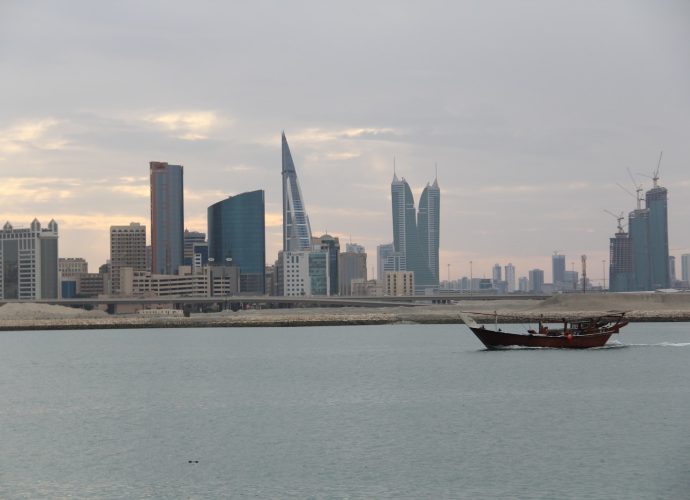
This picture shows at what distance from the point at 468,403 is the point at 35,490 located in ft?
99.4

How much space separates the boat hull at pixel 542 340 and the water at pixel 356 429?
894 cm

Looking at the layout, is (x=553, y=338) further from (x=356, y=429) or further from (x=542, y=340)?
(x=356, y=429)

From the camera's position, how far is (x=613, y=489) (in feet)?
125

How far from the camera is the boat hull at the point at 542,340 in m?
109

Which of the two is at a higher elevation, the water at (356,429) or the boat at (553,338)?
the boat at (553,338)

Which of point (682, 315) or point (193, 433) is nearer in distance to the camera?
point (193, 433)

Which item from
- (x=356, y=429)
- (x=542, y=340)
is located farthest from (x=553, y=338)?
(x=356, y=429)

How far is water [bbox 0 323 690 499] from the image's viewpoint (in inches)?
1576

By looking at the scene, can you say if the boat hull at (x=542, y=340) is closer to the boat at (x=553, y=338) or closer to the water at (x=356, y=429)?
the boat at (x=553, y=338)

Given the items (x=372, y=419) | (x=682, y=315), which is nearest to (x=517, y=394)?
(x=372, y=419)

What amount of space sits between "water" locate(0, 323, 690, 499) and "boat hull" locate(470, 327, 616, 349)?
8.94m

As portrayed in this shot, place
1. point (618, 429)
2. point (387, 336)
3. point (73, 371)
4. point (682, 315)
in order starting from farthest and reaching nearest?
point (682, 315) < point (387, 336) < point (73, 371) < point (618, 429)

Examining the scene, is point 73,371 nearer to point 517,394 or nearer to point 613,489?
point 517,394

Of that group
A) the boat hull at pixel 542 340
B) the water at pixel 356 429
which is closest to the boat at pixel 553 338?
the boat hull at pixel 542 340
